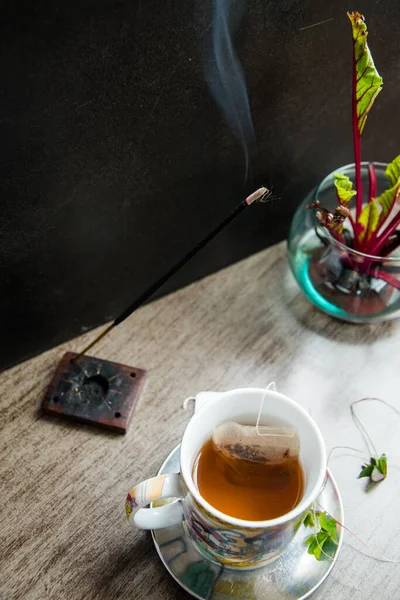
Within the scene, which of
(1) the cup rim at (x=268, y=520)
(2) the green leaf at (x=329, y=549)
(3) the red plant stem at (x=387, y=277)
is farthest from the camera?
(3) the red plant stem at (x=387, y=277)

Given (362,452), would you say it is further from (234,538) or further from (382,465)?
(234,538)

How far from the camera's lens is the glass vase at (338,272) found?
734mm

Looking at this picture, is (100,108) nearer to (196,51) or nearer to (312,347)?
(196,51)

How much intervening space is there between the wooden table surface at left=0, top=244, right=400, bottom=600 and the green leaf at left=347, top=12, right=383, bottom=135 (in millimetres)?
250

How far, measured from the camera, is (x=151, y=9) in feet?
1.83

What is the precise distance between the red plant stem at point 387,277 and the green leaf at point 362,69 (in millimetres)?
174

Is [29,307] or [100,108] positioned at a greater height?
[100,108]

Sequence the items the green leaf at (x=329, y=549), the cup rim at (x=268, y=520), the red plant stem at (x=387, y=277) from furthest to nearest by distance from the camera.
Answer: the red plant stem at (x=387, y=277), the green leaf at (x=329, y=549), the cup rim at (x=268, y=520)

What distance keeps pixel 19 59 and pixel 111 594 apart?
0.44 meters

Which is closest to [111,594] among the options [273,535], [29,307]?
[273,535]

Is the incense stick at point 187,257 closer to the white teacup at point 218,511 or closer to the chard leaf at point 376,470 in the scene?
the white teacup at point 218,511

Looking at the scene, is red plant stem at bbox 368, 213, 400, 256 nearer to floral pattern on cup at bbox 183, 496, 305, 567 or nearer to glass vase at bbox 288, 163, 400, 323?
glass vase at bbox 288, 163, 400, 323

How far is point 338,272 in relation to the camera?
755 millimetres

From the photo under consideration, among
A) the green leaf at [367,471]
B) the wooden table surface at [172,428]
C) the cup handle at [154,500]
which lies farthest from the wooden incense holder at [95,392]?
the green leaf at [367,471]
